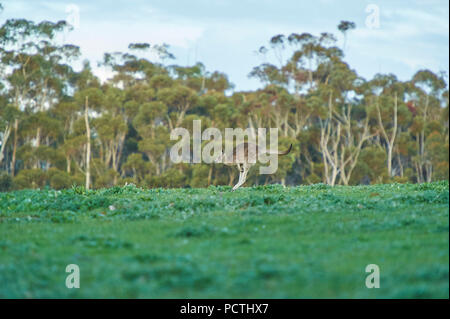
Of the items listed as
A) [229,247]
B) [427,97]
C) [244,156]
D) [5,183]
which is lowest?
[5,183]

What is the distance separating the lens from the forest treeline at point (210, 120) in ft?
209

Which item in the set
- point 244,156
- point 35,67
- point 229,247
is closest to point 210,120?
point 35,67

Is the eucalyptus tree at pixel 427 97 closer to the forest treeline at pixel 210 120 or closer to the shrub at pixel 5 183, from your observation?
the forest treeline at pixel 210 120

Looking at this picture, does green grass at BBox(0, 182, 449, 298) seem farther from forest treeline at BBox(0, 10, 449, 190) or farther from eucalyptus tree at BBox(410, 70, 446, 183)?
eucalyptus tree at BBox(410, 70, 446, 183)

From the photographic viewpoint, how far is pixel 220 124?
70.3 metres

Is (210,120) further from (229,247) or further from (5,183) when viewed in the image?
(229,247)

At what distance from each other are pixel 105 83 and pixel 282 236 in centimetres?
7461

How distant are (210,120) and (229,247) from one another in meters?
62.6

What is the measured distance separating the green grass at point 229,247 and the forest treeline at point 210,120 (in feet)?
153

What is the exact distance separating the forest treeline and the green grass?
46.7m

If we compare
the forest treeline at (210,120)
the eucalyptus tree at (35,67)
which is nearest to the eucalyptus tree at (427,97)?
the forest treeline at (210,120)

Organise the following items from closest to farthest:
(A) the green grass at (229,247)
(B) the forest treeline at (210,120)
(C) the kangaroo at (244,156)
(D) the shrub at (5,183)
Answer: (A) the green grass at (229,247) → (C) the kangaroo at (244,156) → (D) the shrub at (5,183) → (B) the forest treeline at (210,120)

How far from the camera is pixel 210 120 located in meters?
71.3

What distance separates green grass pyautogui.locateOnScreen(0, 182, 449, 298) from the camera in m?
7.33
